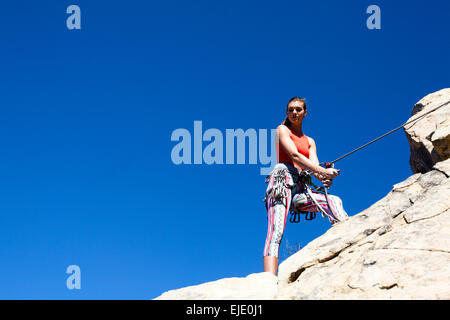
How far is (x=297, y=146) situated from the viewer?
6770 millimetres

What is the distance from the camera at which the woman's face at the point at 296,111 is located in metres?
6.91

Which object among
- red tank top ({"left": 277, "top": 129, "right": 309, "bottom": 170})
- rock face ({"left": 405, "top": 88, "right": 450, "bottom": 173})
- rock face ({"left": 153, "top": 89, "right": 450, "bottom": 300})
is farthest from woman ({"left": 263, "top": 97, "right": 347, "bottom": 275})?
rock face ({"left": 405, "top": 88, "right": 450, "bottom": 173})

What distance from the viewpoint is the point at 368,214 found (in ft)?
18.8

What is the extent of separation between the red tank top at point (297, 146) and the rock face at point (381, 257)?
4.20 feet

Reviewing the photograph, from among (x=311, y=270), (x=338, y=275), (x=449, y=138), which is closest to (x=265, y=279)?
(x=311, y=270)

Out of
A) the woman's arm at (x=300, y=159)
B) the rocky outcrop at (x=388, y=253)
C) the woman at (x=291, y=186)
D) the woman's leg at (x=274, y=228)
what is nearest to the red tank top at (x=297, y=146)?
the woman at (x=291, y=186)

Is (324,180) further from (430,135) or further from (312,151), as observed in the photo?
(430,135)

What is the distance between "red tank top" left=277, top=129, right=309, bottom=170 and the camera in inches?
264

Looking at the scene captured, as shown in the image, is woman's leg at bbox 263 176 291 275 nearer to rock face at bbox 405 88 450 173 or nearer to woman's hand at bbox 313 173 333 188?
woman's hand at bbox 313 173 333 188

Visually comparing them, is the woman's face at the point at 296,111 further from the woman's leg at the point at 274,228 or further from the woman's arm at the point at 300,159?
the woman's leg at the point at 274,228

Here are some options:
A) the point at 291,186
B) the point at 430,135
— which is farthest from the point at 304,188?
the point at 430,135

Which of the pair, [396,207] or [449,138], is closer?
[396,207]
